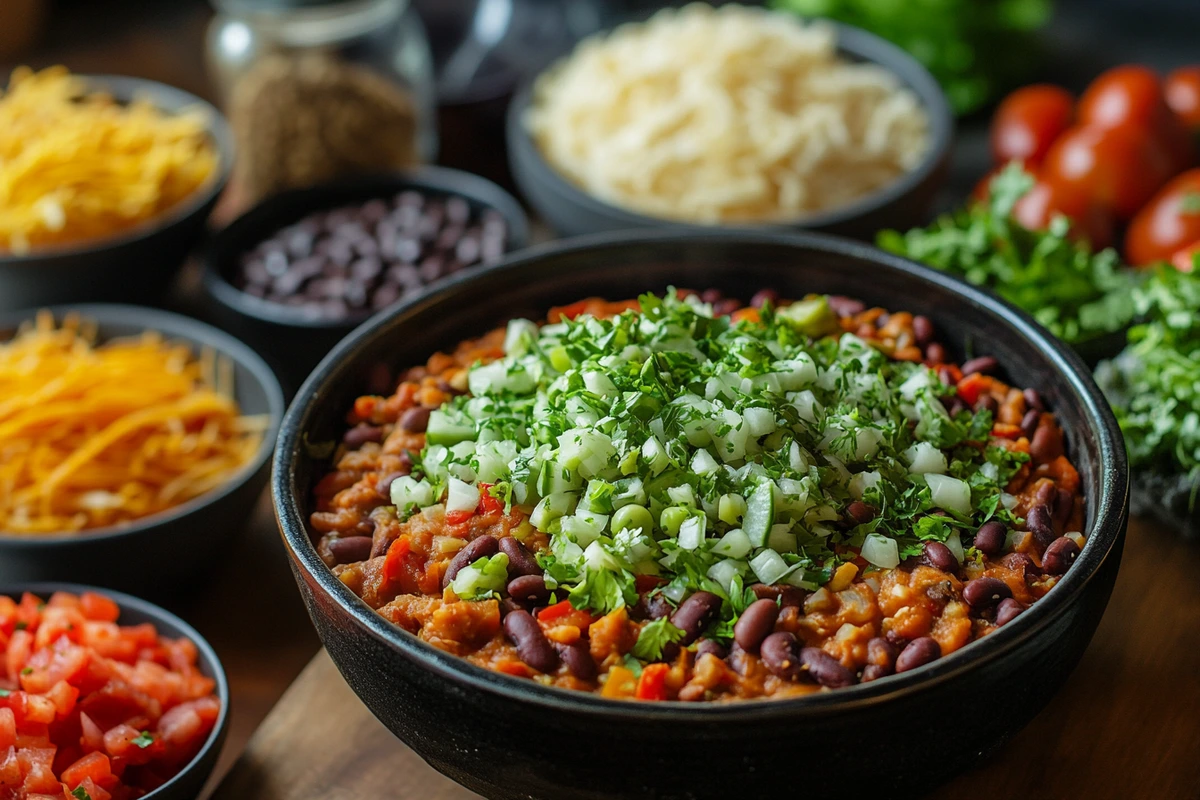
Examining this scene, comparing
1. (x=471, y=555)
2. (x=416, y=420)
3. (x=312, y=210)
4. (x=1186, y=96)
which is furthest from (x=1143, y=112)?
(x=471, y=555)

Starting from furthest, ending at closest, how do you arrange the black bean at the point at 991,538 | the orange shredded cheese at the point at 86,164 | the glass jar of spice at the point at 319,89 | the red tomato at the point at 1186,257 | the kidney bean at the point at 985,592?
the glass jar of spice at the point at 319,89 < the orange shredded cheese at the point at 86,164 < the red tomato at the point at 1186,257 < the black bean at the point at 991,538 < the kidney bean at the point at 985,592

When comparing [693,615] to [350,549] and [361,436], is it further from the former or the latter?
[361,436]

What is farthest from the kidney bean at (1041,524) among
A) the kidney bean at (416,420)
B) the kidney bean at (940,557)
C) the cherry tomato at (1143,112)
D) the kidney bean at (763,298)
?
the cherry tomato at (1143,112)

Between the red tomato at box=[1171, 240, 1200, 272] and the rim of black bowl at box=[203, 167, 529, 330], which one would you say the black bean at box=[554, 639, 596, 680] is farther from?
the red tomato at box=[1171, 240, 1200, 272]

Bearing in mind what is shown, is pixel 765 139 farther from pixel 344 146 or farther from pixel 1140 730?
pixel 1140 730

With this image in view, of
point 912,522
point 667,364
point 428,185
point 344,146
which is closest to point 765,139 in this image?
point 428,185

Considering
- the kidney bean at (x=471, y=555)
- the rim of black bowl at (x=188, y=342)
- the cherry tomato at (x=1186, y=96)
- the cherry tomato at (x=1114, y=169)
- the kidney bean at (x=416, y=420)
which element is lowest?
the rim of black bowl at (x=188, y=342)

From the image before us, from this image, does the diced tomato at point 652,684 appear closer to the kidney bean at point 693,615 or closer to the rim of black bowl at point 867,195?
the kidney bean at point 693,615
